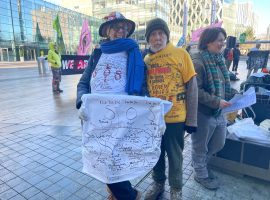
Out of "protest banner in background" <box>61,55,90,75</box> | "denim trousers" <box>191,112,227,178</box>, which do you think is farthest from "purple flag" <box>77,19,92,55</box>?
"denim trousers" <box>191,112,227,178</box>

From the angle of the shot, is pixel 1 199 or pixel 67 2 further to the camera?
pixel 67 2

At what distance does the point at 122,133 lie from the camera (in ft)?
6.02

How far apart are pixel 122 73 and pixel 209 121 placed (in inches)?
47.0

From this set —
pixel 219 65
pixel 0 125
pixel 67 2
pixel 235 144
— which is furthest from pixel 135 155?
pixel 67 2

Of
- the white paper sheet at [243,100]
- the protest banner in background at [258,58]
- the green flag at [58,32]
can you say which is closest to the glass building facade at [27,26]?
the green flag at [58,32]

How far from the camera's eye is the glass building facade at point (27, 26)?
32.8m

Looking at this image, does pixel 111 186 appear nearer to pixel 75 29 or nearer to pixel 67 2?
pixel 75 29

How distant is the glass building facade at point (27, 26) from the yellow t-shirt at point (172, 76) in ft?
119

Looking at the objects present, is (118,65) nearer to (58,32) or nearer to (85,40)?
(85,40)

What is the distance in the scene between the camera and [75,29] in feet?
147

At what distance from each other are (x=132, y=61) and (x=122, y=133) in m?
0.63

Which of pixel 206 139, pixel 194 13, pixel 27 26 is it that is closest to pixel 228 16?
pixel 194 13

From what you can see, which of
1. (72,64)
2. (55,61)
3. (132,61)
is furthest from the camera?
(55,61)

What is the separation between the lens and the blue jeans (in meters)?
2.10
